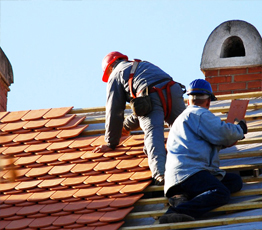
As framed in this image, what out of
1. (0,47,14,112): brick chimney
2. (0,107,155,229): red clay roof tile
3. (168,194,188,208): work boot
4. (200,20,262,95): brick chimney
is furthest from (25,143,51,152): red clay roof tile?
(200,20,262,95): brick chimney

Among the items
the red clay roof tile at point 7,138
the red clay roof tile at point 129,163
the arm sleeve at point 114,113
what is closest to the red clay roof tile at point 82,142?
the arm sleeve at point 114,113

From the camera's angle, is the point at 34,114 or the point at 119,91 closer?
the point at 119,91

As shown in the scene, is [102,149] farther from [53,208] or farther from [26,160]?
[53,208]

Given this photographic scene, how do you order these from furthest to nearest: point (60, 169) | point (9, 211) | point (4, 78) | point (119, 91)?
point (4, 78)
point (119, 91)
point (60, 169)
point (9, 211)

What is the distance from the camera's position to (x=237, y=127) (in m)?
5.82

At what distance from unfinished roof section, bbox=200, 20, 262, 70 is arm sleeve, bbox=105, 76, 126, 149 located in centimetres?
251

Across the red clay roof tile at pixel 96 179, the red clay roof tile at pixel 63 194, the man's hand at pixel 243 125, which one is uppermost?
the man's hand at pixel 243 125

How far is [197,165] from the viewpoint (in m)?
5.68

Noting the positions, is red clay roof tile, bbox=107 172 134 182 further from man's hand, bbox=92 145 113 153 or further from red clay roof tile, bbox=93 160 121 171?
man's hand, bbox=92 145 113 153

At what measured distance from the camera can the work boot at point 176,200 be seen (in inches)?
225

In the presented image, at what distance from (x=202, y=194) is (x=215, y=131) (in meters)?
0.53

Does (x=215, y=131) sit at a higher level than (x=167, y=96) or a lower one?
lower

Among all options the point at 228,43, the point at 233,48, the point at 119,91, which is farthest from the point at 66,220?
the point at 233,48

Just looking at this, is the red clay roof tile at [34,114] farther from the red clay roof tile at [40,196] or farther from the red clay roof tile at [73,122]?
the red clay roof tile at [40,196]
